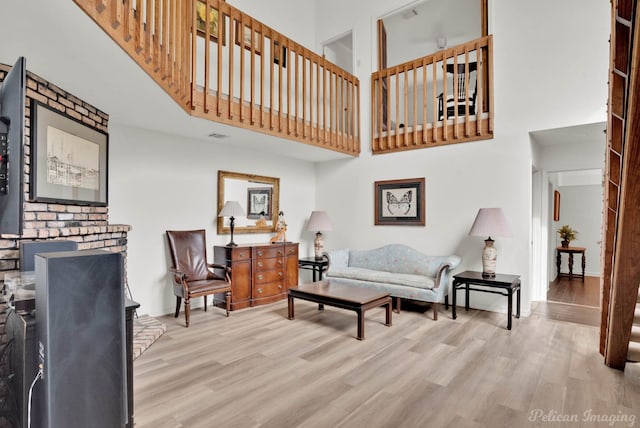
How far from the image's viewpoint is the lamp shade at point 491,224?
3945mm

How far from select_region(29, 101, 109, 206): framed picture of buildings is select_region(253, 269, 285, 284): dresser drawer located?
2.03m

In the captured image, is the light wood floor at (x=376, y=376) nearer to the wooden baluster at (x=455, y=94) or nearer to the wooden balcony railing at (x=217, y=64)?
the wooden balcony railing at (x=217, y=64)

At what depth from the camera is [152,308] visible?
13.3 ft

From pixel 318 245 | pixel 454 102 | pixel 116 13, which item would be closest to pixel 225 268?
pixel 318 245

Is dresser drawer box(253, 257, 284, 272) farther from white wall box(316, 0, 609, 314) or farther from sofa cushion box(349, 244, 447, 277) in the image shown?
white wall box(316, 0, 609, 314)

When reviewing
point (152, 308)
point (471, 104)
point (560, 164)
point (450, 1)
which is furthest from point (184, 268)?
point (450, 1)

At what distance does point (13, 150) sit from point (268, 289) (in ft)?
12.1

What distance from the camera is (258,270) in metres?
4.68

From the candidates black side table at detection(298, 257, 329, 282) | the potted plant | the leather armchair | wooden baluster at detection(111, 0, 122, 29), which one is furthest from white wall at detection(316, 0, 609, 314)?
wooden baluster at detection(111, 0, 122, 29)

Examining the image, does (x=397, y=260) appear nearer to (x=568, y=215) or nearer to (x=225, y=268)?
(x=225, y=268)

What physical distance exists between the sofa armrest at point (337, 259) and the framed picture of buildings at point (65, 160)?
9.38 ft

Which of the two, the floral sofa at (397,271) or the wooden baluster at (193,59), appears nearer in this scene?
the wooden baluster at (193,59)

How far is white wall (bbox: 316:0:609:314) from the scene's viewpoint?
3828 mm

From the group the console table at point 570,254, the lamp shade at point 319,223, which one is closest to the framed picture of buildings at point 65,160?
the lamp shade at point 319,223
